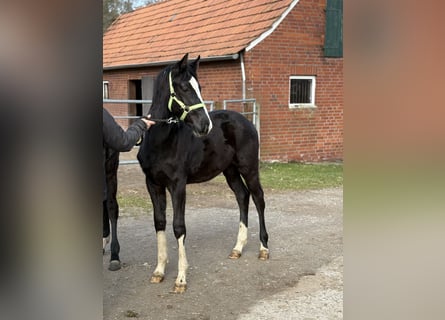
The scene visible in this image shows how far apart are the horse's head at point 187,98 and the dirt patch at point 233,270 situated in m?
1.54

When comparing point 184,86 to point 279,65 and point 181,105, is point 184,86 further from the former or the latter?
point 279,65

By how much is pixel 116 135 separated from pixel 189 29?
12.9 meters

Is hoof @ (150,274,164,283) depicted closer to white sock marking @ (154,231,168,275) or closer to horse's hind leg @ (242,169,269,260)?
white sock marking @ (154,231,168,275)

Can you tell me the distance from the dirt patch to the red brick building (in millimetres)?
5080

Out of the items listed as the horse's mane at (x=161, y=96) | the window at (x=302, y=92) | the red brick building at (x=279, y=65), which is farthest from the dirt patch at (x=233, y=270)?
the window at (x=302, y=92)

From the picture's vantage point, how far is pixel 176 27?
53.3 ft

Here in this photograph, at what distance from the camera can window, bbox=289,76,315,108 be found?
42.7 ft

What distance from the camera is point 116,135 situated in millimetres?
3039

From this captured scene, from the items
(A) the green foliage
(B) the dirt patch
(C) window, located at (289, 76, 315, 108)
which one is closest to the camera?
(B) the dirt patch

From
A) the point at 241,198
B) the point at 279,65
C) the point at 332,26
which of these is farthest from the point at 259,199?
the point at 332,26

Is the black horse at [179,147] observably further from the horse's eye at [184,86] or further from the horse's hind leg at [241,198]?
the horse's hind leg at [241,198]

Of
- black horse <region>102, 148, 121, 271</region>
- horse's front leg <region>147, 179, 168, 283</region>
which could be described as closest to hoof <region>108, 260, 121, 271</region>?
black horse <region>102, 148, 121, 271</region>

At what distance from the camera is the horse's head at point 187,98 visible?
161 inches

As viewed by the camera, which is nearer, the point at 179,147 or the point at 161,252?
the point at 179,147
